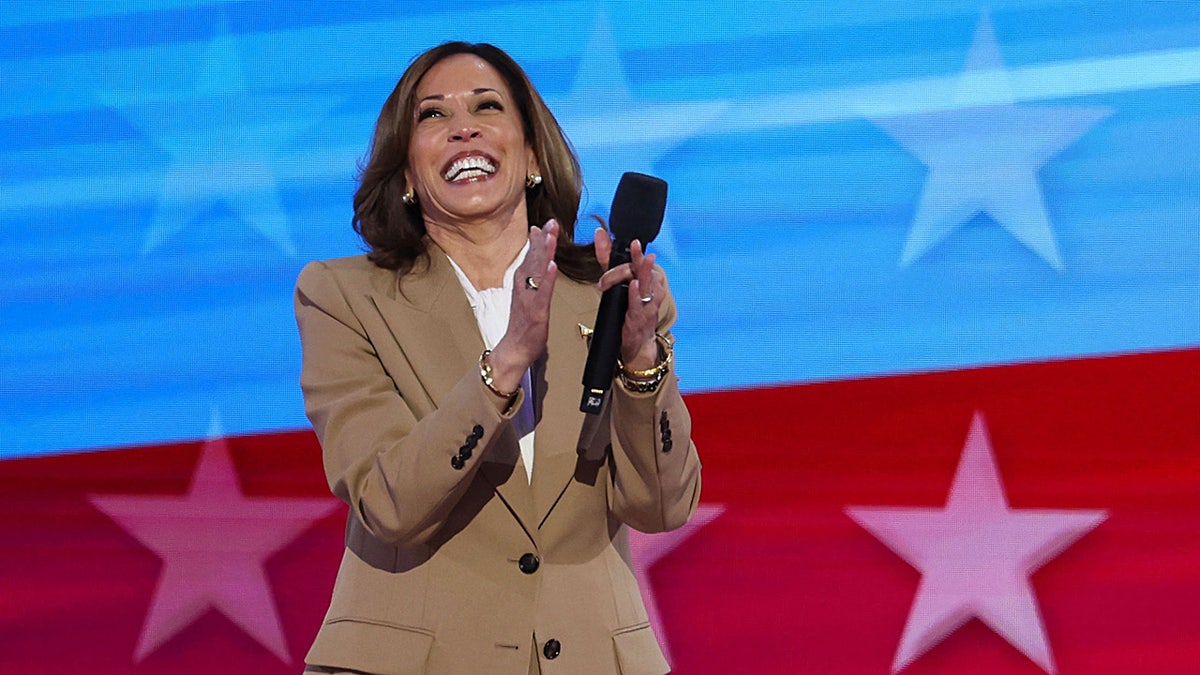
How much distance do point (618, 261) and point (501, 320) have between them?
0.34 meters

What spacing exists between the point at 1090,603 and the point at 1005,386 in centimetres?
41

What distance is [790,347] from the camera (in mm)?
2514

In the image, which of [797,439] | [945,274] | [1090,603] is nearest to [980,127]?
[945,274]

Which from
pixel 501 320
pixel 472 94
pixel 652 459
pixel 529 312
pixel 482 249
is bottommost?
pixel 652 459

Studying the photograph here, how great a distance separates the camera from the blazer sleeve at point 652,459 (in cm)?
156

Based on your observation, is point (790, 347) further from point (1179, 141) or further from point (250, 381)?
point (250, 381)

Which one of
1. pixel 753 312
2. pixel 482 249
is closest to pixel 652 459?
pixel 482 249

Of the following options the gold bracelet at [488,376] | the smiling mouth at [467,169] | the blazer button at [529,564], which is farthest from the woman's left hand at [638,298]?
the smiling mouth at [467,169]

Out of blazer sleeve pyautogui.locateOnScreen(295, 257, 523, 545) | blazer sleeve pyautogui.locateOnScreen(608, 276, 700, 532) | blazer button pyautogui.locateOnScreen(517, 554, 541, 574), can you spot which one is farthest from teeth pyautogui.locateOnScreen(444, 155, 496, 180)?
blazer button pyautogui.locateOnScreen(517, 554, 541, 574)

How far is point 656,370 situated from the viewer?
1534 millimetres

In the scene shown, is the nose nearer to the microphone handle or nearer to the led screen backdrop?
the microphone handle

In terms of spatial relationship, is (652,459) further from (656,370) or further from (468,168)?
(468,168)

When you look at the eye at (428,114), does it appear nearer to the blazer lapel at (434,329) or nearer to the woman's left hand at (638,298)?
the blazer lapel at (434,329)

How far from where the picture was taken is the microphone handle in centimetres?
140
